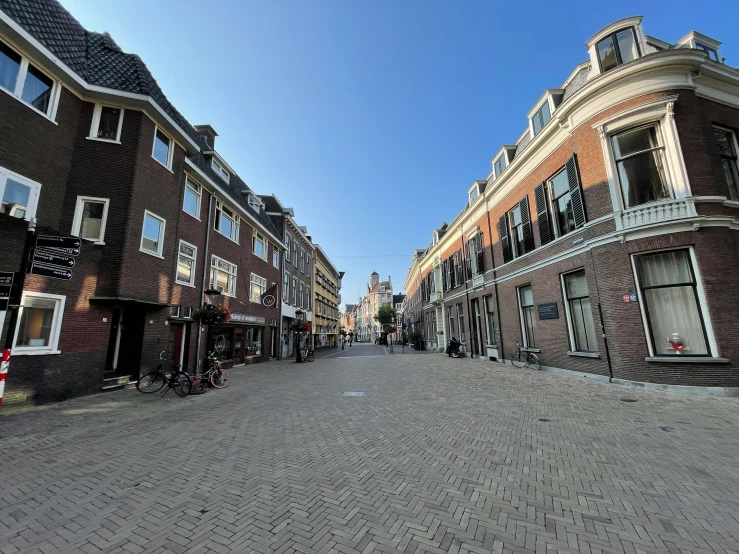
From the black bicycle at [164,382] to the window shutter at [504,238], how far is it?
15.7 metres

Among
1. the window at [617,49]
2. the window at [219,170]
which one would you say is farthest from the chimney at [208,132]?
the window at [617,49]

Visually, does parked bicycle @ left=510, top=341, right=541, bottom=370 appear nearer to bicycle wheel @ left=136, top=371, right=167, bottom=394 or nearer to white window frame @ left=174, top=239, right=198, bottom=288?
bicycle wheel @ left=136, top=371, right=167, bottom=394

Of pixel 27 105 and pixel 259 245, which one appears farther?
pixel 259 245

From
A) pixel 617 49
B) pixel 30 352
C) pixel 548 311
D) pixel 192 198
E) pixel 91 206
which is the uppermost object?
pixel 617 49

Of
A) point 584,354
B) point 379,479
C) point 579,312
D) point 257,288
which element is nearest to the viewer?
point 379,479

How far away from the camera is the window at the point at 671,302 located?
8906 millimetres

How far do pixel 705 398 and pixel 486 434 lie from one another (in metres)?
6.58

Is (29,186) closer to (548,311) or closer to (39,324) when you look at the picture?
(39,324)

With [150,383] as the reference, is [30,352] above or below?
above

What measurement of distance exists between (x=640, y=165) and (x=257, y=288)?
20969 mm

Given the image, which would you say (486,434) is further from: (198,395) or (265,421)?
(198,395)

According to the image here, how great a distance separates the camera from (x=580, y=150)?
1153cm

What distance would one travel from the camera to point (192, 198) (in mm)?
15297

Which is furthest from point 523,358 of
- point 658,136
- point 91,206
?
point 91,206
